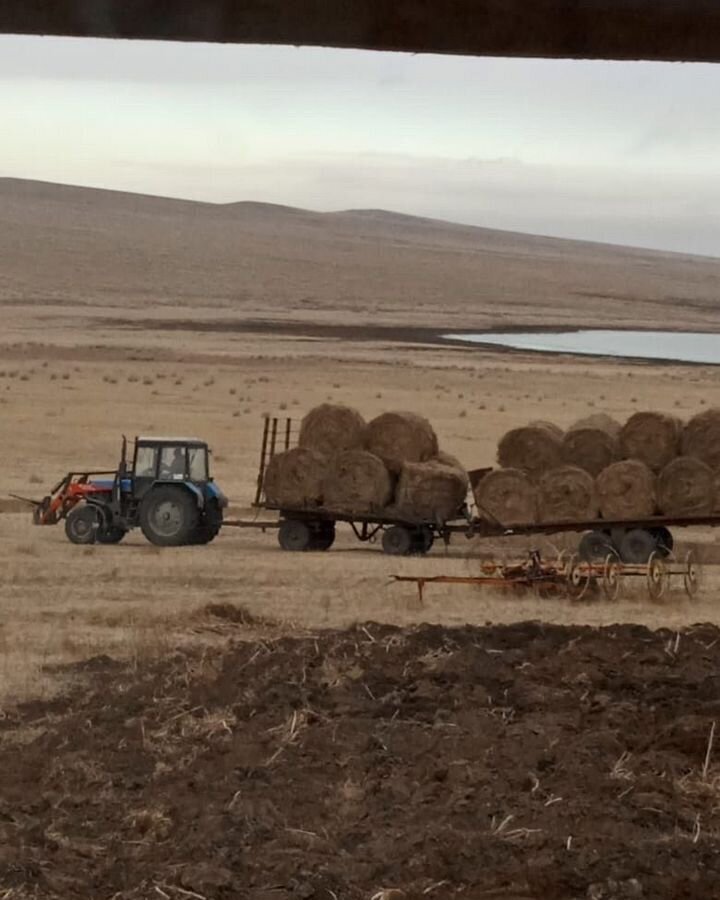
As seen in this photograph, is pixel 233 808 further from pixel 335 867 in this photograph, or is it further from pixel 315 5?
pixel 315 5

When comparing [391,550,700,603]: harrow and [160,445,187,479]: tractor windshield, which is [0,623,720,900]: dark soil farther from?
[160,445,187,479]: tractor windshield

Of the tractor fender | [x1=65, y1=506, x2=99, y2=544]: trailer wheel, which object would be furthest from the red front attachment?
the tractor fender

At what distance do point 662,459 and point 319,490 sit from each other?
4025mm

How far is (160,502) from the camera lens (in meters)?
21.3

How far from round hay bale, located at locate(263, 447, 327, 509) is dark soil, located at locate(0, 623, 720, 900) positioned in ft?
29.4

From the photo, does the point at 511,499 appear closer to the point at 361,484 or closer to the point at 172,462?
the point at 361,484

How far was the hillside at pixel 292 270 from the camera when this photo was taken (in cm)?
10731

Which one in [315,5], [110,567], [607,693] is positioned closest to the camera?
[315,5]

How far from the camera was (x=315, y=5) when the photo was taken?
3441 millimetres

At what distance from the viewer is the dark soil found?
279 inches

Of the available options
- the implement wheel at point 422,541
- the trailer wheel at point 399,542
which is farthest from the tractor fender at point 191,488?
Answer: the implement wheel at point 422,541

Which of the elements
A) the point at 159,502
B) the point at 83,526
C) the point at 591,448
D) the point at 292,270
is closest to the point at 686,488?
the point at 591,448

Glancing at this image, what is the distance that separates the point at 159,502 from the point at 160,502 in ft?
0.04

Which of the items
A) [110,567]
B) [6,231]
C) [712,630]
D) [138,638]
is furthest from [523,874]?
[6,231]
